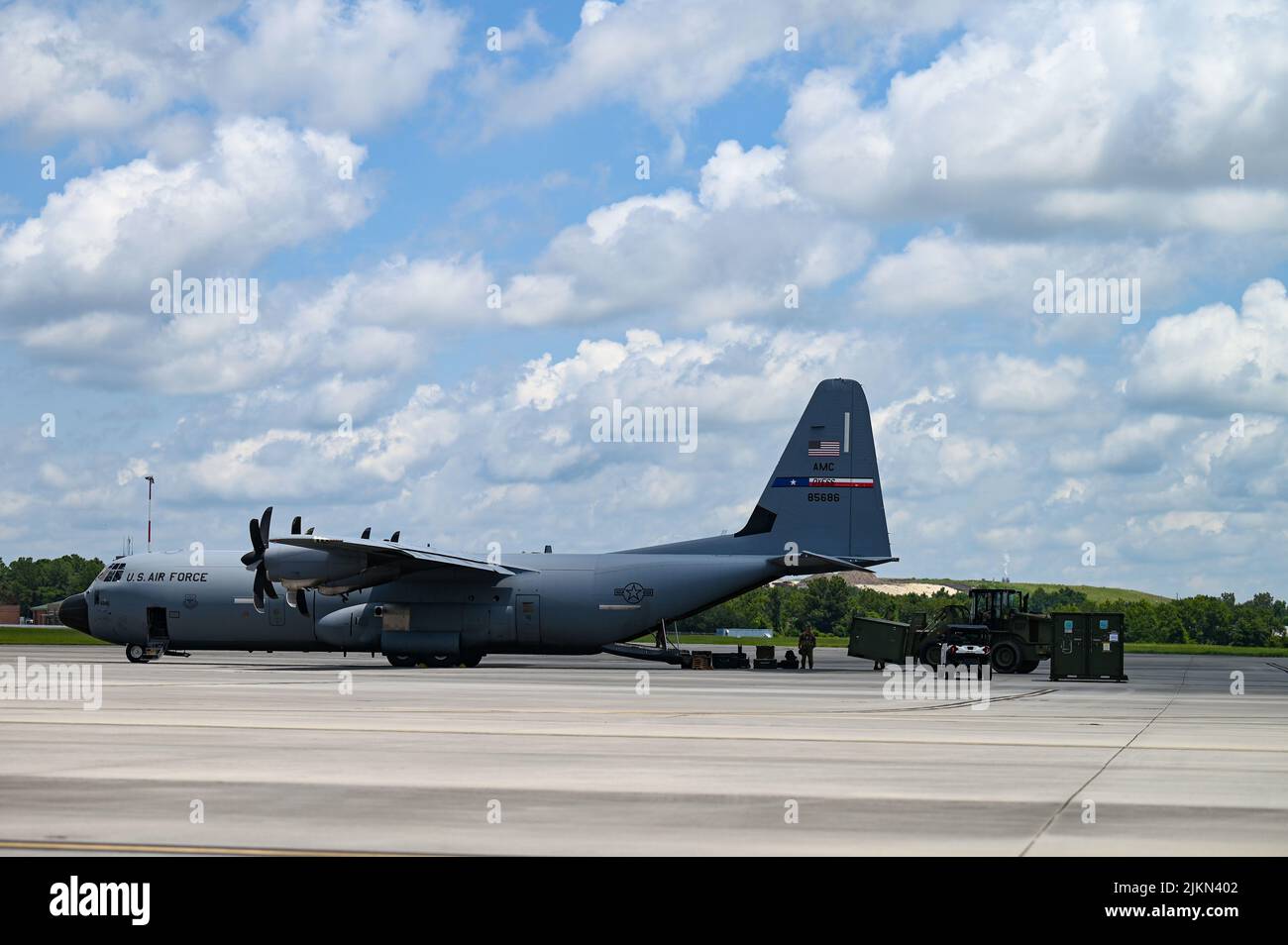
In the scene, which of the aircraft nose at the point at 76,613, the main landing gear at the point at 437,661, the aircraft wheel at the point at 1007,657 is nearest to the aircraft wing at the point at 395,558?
the main landing gear at the point at 437,661

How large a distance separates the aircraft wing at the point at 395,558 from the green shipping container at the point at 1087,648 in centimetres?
1837

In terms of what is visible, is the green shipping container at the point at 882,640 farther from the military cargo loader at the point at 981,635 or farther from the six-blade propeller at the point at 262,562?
the six-blade propeller at the point at 262,562

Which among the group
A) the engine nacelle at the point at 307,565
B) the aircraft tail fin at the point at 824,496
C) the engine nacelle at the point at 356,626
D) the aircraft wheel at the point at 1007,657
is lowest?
the aircraft wheel at the point at 1007,657

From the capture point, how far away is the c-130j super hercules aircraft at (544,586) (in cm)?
4784

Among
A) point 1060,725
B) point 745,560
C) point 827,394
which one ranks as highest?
point 827,394

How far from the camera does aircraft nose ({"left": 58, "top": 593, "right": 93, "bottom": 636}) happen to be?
2010 inches

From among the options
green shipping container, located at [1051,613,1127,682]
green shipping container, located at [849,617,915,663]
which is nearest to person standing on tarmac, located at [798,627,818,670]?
green shipping container, located at [849,617,915,663]

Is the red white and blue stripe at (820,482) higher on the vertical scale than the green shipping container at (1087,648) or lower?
higher

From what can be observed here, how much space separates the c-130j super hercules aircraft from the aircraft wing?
12 cm

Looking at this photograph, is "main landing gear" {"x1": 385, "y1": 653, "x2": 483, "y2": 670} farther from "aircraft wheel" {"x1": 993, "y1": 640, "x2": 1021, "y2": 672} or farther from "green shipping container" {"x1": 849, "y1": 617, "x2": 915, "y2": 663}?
"aircraft wheel" {"x1": 993, "y1": 640, "x2": 1021, "y2": 672}

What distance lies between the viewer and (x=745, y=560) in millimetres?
48000
